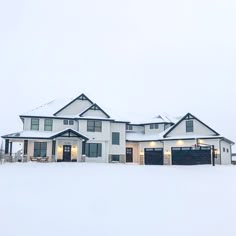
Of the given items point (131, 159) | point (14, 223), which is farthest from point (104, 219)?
point (131, 159)

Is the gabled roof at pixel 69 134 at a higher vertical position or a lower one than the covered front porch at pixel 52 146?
higher

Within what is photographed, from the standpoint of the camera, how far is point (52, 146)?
3541cm

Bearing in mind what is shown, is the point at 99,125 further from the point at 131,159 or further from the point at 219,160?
the point at 219,160

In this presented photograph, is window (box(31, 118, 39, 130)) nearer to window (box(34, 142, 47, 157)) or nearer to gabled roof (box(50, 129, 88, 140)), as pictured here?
window (box(34, 142, 47, 157))

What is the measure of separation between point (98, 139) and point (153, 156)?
808 centimetres

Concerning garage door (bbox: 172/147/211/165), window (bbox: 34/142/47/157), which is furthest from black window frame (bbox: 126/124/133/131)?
window (bbox: 34/142/47/157)

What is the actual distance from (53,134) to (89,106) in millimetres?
6226

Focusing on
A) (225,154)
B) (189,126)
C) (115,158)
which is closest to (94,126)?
(115,158)

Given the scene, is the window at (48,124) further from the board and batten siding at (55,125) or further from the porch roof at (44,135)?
the porch roof at (44,135)

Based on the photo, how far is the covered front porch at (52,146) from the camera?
34031 mm

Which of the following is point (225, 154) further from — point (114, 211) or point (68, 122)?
point (114, 211)

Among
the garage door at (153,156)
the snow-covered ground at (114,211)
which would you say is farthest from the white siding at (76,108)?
the snow-covered ground at (114,211)

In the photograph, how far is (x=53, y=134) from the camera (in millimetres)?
35500

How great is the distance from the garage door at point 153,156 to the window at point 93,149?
22.6 ft
